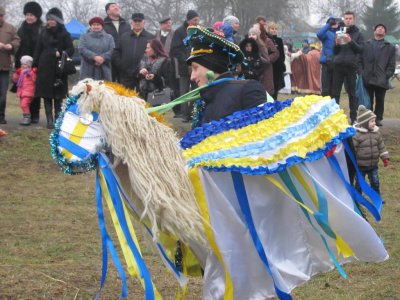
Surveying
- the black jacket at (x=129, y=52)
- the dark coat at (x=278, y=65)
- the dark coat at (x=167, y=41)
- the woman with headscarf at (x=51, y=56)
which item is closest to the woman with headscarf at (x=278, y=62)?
the dark coat at (x=278, y=65)

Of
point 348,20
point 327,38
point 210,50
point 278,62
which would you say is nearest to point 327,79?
point 327,38

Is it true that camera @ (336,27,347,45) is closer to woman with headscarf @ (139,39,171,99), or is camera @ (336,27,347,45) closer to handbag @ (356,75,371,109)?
handbag @ (356,75,371,109)

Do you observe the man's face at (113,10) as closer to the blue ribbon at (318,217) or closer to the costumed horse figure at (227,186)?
the costumed horse figure at (227,186)

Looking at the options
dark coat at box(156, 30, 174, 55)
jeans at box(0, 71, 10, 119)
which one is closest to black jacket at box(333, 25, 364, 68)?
dark coat at box(156, 30, 174, 55)

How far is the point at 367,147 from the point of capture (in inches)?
318

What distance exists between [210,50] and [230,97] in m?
0.29

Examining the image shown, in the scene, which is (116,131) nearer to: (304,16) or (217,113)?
(217,113)

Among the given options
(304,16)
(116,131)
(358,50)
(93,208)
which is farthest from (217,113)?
(304,16)

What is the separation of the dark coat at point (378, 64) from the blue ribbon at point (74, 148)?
876 cm

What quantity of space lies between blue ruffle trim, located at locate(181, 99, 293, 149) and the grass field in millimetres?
650

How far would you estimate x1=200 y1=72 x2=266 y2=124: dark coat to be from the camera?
421 centimetres

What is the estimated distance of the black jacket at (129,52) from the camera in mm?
11352

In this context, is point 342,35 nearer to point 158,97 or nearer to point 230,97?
point 158,97

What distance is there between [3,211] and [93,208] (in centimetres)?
87
